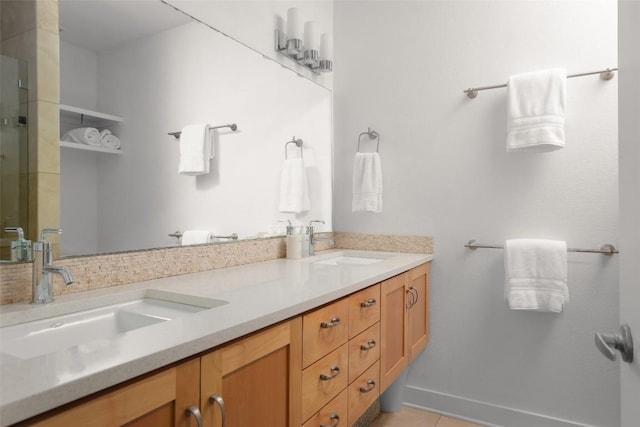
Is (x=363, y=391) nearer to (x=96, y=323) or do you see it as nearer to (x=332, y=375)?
(x=332, y=375)

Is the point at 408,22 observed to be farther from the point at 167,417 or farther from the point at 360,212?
the point at 167,417

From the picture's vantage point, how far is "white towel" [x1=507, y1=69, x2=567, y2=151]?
176 centimetres

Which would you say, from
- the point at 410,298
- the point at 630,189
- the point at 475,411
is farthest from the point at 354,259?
the point at 630,189

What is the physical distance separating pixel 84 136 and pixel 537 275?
1.93 metres

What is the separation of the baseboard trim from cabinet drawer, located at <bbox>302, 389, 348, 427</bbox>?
1.04 meters

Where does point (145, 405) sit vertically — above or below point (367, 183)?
below

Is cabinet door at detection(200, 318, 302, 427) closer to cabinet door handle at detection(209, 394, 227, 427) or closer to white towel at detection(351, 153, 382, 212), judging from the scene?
cabinet door handle at detection(209, 394, 227, 427)

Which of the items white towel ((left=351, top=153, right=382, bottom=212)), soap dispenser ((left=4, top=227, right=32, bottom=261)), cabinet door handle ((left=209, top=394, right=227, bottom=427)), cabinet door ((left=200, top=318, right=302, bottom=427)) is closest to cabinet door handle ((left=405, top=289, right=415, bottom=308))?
white towel ((left=351, top=153, right=382, bottom=212))

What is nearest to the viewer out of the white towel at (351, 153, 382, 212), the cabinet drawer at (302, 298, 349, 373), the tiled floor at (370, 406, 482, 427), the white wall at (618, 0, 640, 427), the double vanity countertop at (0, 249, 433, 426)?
the double vanity countertop at (0, 249, 433, 426)

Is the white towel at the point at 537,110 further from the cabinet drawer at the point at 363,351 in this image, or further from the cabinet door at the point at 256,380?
the cabinet door at the point at 256,380

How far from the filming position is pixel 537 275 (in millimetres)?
1845

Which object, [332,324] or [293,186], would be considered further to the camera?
[293,186]

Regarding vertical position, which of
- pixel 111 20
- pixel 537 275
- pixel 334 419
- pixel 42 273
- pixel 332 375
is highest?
pixel 111 20

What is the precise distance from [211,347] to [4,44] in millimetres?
941
